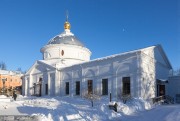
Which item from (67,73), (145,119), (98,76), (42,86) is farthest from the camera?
(42,86)

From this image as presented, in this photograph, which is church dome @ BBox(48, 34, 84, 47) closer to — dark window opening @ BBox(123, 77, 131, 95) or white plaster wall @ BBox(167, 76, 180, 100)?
dark window opening @ BBox(123, 77, 131, 95)

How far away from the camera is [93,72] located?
34.5 metres

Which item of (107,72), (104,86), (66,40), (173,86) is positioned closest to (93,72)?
(107,72)

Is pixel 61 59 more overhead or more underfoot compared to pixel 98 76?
more overhead

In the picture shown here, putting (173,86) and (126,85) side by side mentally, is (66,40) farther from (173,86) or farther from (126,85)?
(173,86)

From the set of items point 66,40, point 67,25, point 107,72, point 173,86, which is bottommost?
point 173,86

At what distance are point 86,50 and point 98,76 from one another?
551 inches

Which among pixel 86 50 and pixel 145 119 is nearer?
pixel 145 119

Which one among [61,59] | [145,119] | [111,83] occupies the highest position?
[61,59]

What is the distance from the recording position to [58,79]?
130 ft

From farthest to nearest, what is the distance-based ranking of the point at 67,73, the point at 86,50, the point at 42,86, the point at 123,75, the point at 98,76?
the point at 86,50
the point at 42,86
the point at 67,73
the point at 98,76
the point at 123,75

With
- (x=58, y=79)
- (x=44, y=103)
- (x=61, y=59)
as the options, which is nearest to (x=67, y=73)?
(x=58, y=79)

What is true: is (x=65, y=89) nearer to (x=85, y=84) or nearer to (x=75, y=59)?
(x=85, y=84)

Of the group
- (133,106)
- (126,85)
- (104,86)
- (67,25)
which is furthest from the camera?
(67,25)
